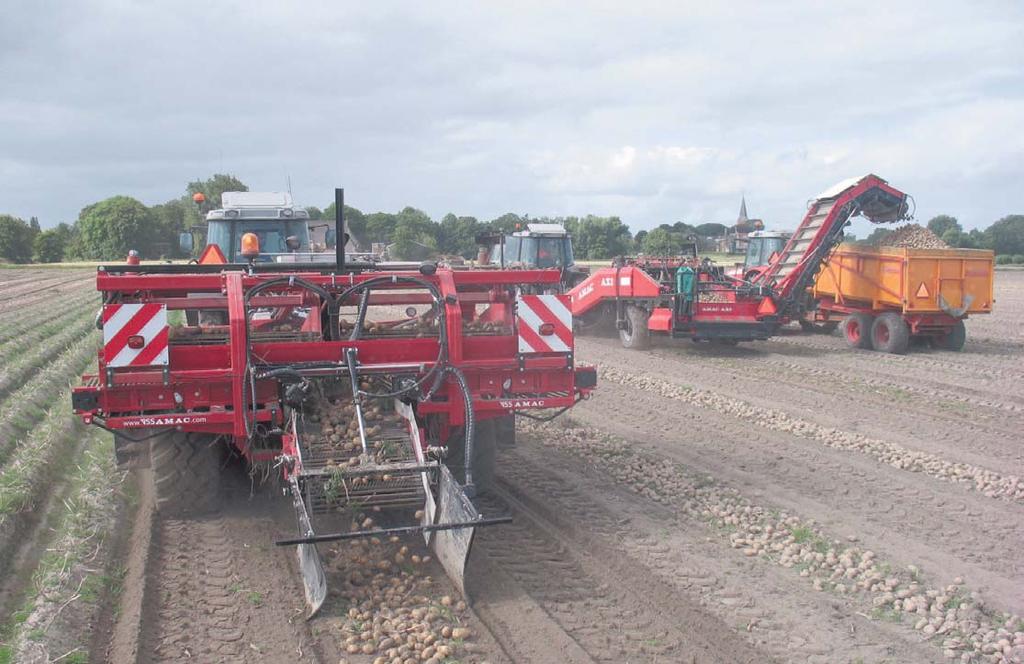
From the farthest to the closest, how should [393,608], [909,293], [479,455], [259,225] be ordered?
[909,293] < [259,225] < [479,455] < [393,608]

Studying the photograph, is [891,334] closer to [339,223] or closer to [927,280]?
[927,280]

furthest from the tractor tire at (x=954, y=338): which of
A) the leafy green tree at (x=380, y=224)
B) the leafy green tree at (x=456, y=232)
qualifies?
the leafy green tree at (x=380, y=224)

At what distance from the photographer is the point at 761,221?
1919 centimetres

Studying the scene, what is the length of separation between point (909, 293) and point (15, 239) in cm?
6951

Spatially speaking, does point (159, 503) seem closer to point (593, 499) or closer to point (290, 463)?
point (290, 463)

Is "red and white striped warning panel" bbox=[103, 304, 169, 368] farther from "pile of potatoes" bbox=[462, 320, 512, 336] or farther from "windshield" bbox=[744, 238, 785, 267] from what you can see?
"windshield" bbox=[744, 238, 785, 267]

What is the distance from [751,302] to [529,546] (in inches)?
376

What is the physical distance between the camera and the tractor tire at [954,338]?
1431 centimetres

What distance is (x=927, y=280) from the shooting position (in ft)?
44.7

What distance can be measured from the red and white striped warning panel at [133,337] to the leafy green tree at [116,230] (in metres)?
Result: 59.4

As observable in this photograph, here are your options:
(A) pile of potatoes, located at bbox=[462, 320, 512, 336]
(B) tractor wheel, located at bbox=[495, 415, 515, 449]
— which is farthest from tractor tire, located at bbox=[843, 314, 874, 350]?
(B) tractor wheel, located at bbox=[495, 415, 515, 449]

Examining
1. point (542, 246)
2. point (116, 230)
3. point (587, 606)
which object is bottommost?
point (587, 606)

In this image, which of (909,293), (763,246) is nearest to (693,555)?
(909,293)

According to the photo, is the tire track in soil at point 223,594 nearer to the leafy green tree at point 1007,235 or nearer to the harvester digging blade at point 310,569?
the harvester digging blade at point 310,569
